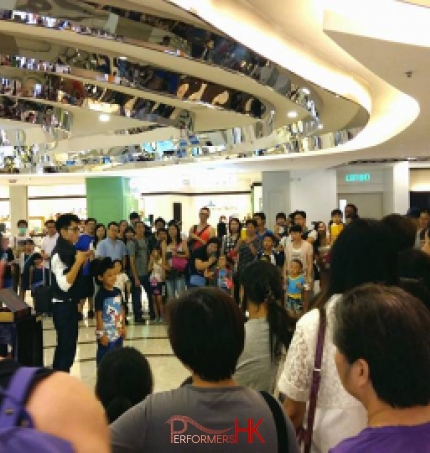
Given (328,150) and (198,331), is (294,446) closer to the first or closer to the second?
(198,331)

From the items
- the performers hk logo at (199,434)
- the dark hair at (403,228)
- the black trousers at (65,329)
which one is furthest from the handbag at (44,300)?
the performers hk logo at (199,434)

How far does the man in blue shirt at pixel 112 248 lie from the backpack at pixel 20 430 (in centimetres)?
720

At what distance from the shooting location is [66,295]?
15.0 feet

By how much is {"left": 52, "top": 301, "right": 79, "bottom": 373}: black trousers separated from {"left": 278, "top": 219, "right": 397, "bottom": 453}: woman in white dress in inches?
128

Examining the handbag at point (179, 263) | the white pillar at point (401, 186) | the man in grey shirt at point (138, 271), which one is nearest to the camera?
the handbag at point (179, 263)

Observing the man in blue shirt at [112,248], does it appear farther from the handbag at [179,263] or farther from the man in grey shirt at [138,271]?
the handbag at [179,263]

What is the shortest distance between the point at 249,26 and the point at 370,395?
340 centimetres

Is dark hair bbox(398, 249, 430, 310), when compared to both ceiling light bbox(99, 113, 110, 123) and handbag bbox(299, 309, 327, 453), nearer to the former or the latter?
handbag bbox(299, 309, 327, 453)

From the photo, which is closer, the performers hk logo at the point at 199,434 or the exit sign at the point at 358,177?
the performers hk logo at the point at 199,434

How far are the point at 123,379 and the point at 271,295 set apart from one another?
0.75m

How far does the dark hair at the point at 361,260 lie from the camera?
1.70 metres

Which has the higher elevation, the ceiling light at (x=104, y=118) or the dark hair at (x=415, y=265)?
the ceiling light at (x=104, y=118)

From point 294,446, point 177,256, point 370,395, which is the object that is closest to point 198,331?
point 294,446

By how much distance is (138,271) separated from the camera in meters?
8.25
